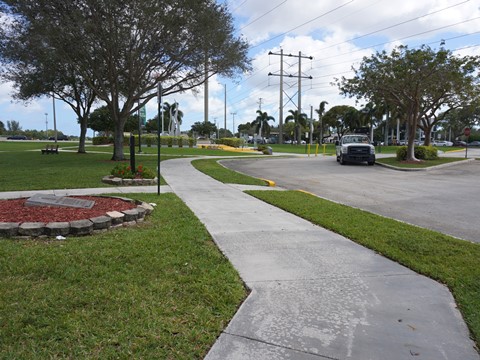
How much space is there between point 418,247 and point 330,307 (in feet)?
8.25

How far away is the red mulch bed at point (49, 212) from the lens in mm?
6254

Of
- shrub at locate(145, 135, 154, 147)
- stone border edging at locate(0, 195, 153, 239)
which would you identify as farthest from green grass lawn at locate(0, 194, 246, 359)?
shrub at locate(145, 135, 154, 147)

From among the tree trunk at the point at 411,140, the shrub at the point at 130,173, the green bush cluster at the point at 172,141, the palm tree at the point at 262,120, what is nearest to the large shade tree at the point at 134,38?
the shrub at the point at 130,173

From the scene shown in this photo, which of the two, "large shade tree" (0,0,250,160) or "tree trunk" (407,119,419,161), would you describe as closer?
"large shade tree" (0,0,250,160)

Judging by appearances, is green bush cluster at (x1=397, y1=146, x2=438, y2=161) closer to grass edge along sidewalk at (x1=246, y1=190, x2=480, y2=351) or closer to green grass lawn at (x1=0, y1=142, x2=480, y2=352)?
grass edge along sidewalk at (x1=246, y1=190, x2=480, y2=351)

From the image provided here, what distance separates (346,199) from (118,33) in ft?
47.5

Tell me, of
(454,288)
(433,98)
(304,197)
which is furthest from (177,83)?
(454,288)

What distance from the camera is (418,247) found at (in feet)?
18.2

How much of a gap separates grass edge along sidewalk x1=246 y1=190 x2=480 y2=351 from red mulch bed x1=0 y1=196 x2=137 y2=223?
11.8 feet

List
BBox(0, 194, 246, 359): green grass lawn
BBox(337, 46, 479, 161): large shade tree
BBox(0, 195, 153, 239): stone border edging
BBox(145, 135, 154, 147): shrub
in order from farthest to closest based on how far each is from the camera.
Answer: BBox(145, 135, 154, 147): shrub < BBox(337, 46, 479, 161): large shade tree < BBox(0, 195, 153, 239): stone border edging < BBox(0, 194, 246, 359): green grass lawn

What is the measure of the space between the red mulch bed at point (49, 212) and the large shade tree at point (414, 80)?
71.0 ft

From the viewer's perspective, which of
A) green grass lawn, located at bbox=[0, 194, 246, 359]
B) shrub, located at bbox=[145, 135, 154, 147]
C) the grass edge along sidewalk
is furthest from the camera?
shrub, located at bbox=[145, 135, 154, 147]

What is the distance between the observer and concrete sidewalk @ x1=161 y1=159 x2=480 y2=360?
2988 mm

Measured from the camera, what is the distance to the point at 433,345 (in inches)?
121
